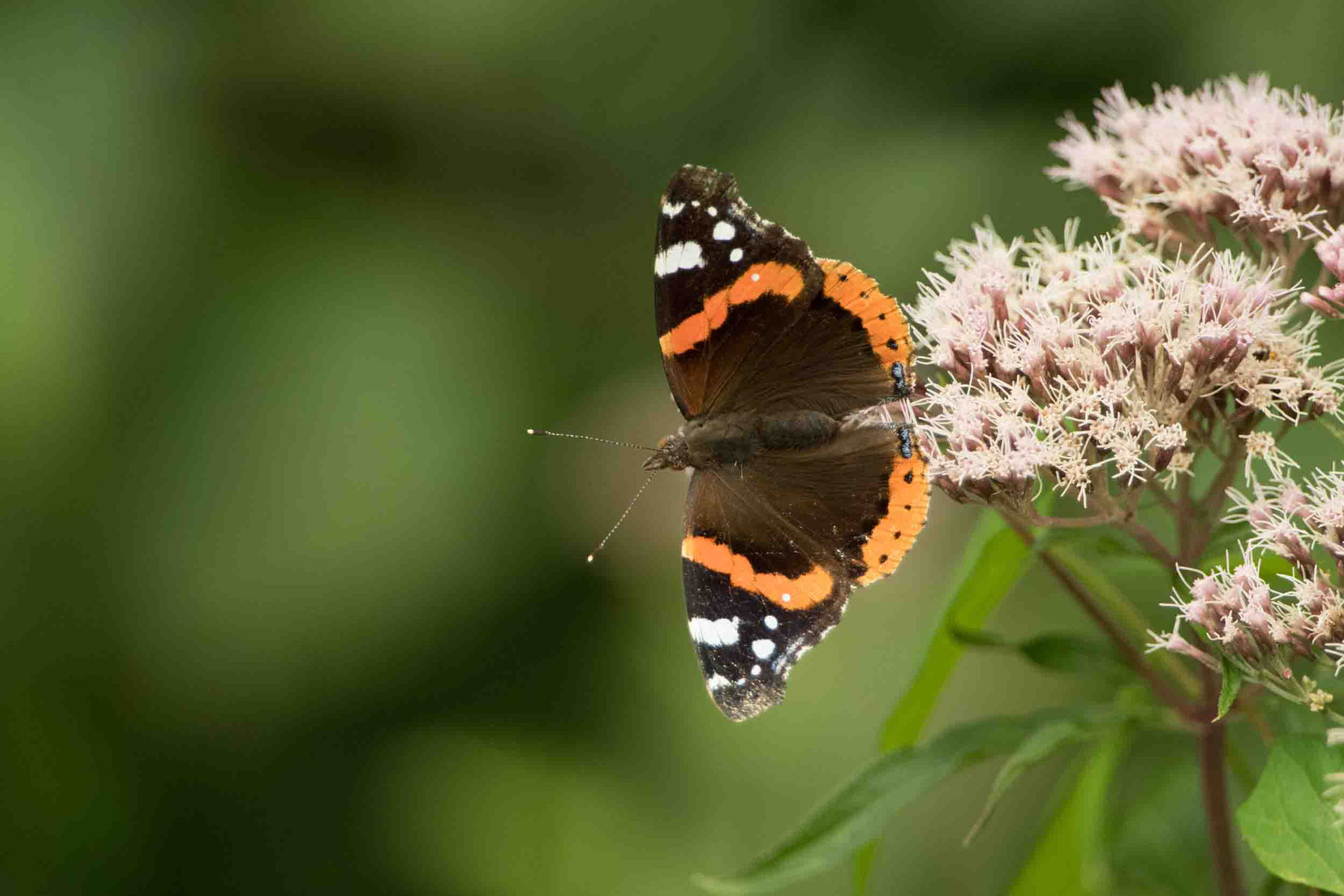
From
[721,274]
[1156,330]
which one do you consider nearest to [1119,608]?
[1156,330]

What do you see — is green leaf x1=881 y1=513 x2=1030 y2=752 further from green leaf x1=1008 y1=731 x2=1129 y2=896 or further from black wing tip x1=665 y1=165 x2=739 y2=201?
black wing tip x1=665 y1=165 x2=739 y2=201

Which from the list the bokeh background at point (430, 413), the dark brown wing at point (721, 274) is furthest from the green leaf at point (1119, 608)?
the bokeh background at point (430, 413)

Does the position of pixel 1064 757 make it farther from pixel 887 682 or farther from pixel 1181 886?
pixel 1181 886

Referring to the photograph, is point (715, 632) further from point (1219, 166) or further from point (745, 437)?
point (1219, 166)

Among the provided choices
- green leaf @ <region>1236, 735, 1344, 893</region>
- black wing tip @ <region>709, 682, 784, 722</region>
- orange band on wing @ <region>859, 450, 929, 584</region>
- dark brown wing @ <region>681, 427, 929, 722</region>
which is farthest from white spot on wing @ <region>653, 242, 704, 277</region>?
green leaf @ <region>1236, 735, 1344, 893</region>

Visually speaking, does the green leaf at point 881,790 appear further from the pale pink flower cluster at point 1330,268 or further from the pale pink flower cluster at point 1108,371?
the pale pink flower cluster at point 1330,268

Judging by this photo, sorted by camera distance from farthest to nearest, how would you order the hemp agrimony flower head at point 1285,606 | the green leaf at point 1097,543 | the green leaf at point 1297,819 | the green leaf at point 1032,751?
the green leaf at point 1097,543 < the green leaf at point 1032,751 < the hemp agrimony flower head at point 1285,606 < the green leaf at point 1297,819

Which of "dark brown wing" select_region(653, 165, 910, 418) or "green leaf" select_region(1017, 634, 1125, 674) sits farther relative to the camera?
"dark brown wing" select_region(653, 165, 910, 418)
